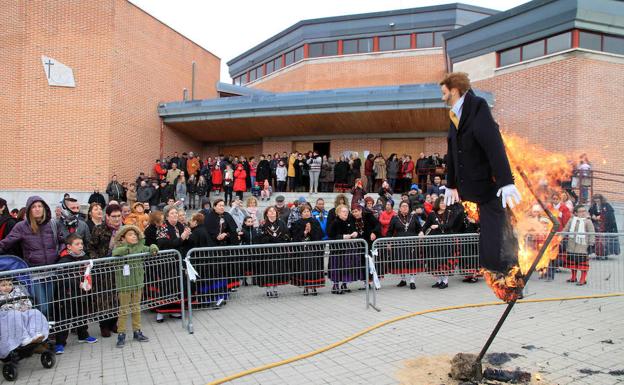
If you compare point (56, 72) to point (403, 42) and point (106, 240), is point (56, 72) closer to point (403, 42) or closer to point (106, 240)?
point (106, 240)

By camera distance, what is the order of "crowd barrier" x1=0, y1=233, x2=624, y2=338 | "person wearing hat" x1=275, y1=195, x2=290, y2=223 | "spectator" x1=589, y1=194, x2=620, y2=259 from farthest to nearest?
"spectator" x1=589, y1=194, x2=620, y2=259 < "person wearing hat" x1=275, y1=195, x2=290, y2=223 < "crowd barrier" x1=0, y1=233, x2=624, y2=338

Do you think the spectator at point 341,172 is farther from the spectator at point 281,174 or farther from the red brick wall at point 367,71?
the red brick wall at point 367,71

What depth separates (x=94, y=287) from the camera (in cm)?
539

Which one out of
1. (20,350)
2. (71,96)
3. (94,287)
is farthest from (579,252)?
(71,96)

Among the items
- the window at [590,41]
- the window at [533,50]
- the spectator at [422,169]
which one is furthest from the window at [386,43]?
the spectator at [422,169]

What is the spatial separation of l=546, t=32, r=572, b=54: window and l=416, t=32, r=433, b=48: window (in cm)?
940

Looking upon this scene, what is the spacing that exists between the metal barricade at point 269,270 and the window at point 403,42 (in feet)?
73.3

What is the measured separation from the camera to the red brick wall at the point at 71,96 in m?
17.2

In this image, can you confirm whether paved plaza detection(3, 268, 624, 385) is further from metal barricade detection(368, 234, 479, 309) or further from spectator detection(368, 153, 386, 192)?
spectator detection(368, 153, 386, 192)

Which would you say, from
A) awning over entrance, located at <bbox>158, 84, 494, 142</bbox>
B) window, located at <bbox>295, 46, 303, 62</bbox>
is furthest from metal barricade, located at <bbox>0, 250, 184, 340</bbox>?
window, located at <bbox>295, 46, 303, 62</bbox>

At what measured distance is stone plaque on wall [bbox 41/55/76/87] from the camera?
17422 mm

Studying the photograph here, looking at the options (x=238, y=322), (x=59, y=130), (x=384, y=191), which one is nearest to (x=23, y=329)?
(x=238, y=322)

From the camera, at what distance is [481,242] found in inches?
160

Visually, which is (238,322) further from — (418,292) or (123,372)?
(418,292)
